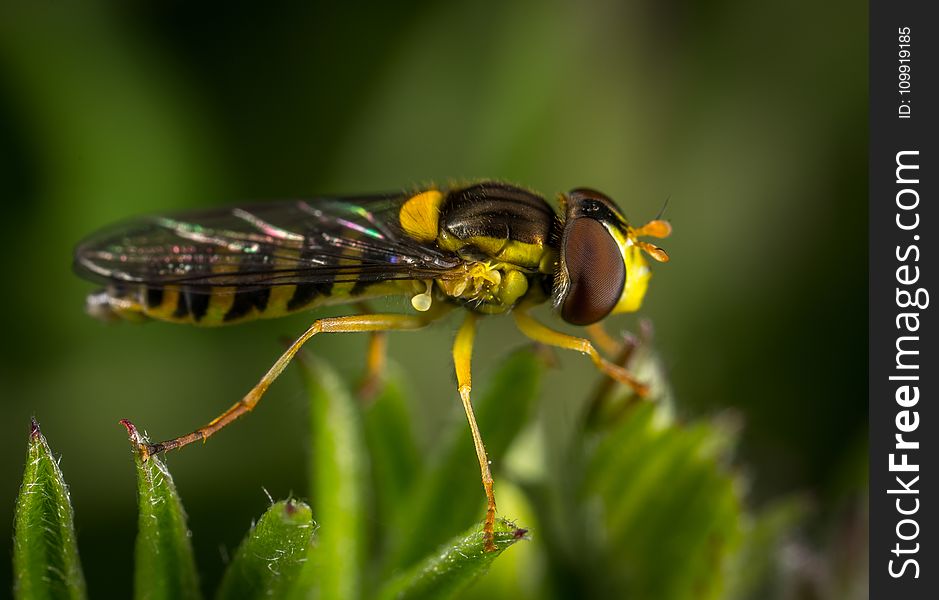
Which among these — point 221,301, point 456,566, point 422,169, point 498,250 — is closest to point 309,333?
point 221,301

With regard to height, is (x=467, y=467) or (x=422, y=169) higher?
(x=422, y=169)

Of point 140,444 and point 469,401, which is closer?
point 140,444

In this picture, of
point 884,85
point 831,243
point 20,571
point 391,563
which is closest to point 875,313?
point 884,85

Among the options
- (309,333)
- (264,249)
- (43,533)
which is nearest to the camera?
(43,533)

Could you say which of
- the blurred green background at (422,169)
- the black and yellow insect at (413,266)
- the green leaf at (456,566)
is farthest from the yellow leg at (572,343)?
A: the blurred green background at (422,169)

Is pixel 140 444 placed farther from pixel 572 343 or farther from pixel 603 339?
pixel 603 339

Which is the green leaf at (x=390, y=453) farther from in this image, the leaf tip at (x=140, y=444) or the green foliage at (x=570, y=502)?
the leaf tip at (x=140, y=444)
